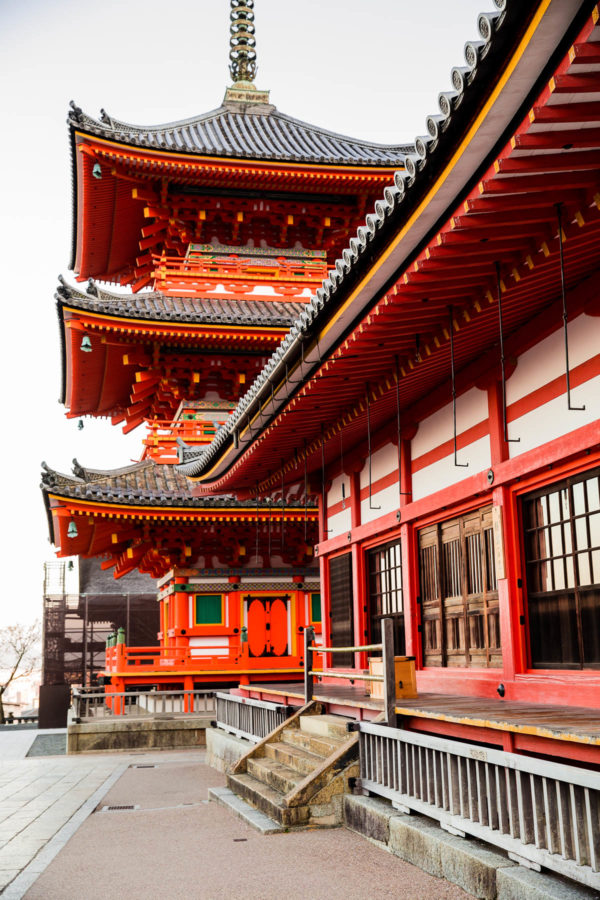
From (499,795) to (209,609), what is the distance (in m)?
14.8

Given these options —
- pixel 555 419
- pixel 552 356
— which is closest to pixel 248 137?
pixel 552 356

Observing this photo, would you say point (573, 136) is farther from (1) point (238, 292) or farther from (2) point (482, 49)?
(1) point (238, 292)

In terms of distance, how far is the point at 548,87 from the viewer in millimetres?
4539

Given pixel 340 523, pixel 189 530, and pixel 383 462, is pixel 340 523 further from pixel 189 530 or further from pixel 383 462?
pixel 189 530

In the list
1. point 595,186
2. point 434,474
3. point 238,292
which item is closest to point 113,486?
point 238,292

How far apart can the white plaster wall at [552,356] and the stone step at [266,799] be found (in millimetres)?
4381

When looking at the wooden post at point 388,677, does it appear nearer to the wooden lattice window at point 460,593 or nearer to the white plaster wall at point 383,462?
the wooden lattice window at point 460,593

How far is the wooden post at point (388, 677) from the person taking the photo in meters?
8.07

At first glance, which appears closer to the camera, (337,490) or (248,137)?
(337,490)

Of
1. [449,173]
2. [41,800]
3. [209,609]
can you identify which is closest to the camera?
[449,173]

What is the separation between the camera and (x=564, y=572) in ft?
25.9

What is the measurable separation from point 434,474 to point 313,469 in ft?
14.7

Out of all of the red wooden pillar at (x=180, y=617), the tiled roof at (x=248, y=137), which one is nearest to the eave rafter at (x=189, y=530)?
the red wooden pillar at (x=180, y=617)

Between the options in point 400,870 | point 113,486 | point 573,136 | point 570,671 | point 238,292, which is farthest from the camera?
Answer: point 238,292
